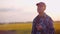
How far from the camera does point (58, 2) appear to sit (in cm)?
137

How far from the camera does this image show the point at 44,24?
1.33 metres

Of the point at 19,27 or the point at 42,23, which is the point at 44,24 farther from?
the point at 19,27

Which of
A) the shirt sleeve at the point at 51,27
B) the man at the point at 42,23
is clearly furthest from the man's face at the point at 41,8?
the shirt sleeve at the point at 51,27

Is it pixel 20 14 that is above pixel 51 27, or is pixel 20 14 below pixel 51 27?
above

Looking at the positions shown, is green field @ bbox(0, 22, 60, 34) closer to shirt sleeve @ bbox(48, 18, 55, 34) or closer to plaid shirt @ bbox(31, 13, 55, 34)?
plaid shirt @ bbox(31, 13, 55, 34)

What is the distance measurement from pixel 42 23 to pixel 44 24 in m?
0.02

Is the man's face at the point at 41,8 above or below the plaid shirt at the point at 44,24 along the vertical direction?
above

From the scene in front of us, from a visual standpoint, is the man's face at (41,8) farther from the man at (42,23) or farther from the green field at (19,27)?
the green field at (19,27)

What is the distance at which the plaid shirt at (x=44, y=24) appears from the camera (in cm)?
131

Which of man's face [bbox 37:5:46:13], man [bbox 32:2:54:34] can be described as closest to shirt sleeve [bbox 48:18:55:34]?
man [bbox 32:2:54:34]

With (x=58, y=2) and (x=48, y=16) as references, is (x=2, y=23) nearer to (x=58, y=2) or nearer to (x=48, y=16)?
(x=48, y=16)

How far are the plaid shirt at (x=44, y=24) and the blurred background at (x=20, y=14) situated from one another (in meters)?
0.04

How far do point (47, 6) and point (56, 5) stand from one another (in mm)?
87

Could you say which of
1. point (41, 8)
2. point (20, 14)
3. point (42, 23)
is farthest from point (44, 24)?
point (20, 14)
